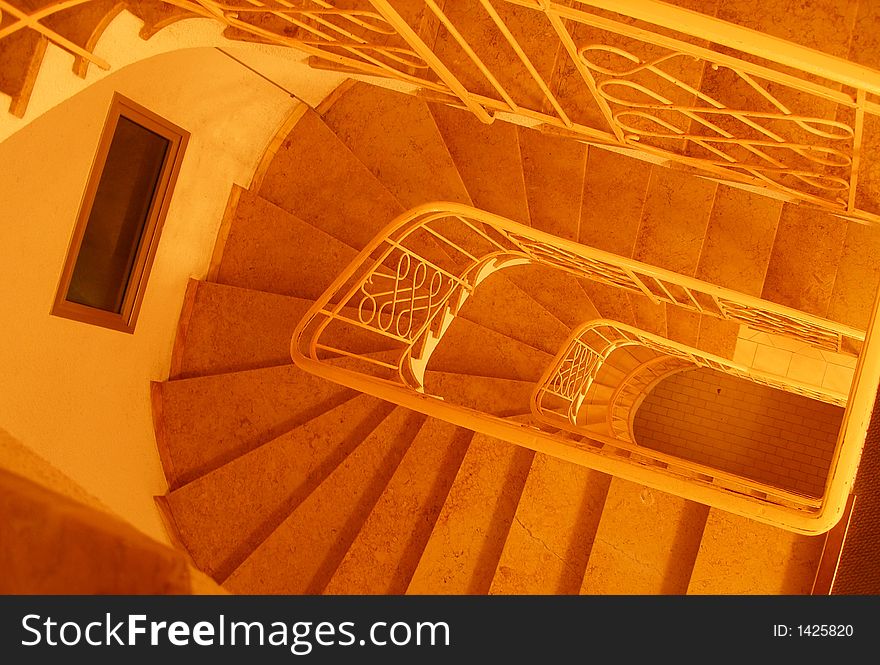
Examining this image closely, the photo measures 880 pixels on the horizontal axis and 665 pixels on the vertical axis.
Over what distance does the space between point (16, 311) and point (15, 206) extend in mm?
503

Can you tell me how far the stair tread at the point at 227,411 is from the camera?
14.7 ft

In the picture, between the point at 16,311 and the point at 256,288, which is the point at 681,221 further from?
the point at 16,311

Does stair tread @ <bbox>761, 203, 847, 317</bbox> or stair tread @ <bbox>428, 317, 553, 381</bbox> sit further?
stair tread @ <bbox>428, 317, 553, 381</bbox>

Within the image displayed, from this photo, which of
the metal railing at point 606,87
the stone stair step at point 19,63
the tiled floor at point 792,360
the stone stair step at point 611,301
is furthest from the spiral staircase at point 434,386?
the stone stair step at point 19,63

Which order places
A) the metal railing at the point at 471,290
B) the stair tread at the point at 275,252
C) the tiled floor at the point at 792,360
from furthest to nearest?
the tiled floor at the point at 792,360 < the stair tread at the point at 275,252 < the metal railing at the point at 471,290

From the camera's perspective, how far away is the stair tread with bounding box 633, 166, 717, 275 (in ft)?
13.3

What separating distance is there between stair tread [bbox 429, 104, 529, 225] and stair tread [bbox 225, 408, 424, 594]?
1.52 meters

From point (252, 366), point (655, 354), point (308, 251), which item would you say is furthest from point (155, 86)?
point (655, 354)

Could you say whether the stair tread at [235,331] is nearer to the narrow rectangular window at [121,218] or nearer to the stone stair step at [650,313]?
the narrow rectangular window at [121,218]

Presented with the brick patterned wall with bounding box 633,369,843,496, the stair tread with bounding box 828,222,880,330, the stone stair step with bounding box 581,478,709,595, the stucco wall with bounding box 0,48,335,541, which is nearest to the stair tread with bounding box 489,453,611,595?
the stone stair step with bounding box 581,478,709,595

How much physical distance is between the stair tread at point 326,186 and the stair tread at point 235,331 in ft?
1.97

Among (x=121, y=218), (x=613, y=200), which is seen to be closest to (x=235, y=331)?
(x=121, y=218)

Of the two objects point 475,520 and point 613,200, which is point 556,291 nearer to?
point 613,200

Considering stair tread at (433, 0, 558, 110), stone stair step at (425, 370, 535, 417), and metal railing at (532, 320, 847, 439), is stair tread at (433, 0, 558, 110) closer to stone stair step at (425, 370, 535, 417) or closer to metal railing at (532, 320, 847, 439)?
metal railing at (532, 320, 847, 439)
